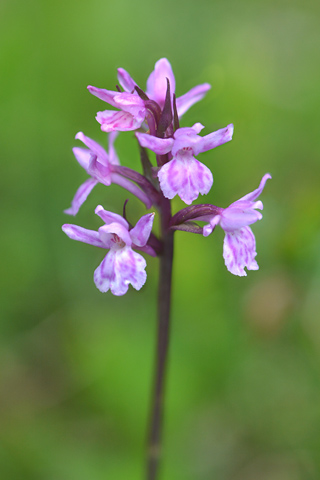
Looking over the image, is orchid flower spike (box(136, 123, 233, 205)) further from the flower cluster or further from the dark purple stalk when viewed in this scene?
the dark purple stalk

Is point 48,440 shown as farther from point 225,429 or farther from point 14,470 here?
point 225,429

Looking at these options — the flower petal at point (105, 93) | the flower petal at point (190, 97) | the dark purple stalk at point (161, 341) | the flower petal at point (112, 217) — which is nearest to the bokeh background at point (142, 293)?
the dark purple stalk at point (161, 341)

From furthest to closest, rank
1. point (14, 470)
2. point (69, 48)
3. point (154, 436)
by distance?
point (69, 48), point (14, 470), point (154, 436)

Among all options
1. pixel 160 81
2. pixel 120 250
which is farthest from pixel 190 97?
pixel 120 250

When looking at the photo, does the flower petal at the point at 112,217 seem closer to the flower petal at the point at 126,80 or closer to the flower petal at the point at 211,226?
the flower petal at the point at 211,226

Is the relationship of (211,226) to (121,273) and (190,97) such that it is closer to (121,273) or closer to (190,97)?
(121,273)

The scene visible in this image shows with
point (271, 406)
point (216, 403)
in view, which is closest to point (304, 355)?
point (271, 406)

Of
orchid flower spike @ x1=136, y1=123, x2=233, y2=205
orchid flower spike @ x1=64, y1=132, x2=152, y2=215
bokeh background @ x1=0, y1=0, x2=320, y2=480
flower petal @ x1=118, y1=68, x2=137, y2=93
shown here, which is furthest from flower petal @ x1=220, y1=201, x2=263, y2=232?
bokeh background @ x1=0, y1=0, x2=320, y2=480
